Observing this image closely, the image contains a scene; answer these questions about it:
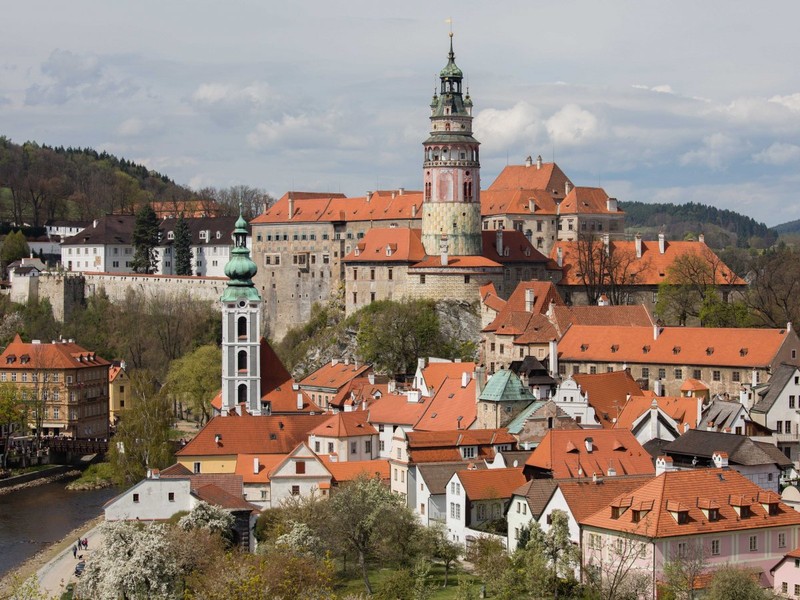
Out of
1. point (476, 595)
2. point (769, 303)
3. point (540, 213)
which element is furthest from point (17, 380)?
point (476, 595)

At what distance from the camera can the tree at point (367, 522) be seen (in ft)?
136

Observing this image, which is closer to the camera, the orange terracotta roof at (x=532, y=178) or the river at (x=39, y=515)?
the river at (x=39, y=515)

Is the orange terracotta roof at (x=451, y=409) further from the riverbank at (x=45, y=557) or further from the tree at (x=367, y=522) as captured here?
the riverbank at (x=45, y=557)

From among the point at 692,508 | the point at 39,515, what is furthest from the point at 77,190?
the point at 692,508

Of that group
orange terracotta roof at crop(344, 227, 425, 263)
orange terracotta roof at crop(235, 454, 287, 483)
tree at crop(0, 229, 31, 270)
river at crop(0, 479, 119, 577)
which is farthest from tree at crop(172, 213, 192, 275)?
orange terracotta roof at crop(235, 454, 287, 483)

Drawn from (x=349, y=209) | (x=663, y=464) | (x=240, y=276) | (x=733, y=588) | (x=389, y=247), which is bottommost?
(x=733, y=588)

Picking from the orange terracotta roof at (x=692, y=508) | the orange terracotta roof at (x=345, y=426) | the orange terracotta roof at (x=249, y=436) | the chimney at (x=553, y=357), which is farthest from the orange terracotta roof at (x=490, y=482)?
the chimney at (x=553, y=357)

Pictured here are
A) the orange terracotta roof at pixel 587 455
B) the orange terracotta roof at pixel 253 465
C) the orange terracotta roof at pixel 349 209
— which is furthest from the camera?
the orange terracotta roof at pixel 349 209

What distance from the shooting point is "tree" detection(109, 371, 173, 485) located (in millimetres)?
59250

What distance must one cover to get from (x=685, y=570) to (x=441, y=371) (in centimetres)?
2538

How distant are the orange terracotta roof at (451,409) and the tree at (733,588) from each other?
770 inches

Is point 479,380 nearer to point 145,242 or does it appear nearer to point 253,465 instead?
point 253,465

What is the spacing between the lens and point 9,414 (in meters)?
69.1

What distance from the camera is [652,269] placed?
261 ft
